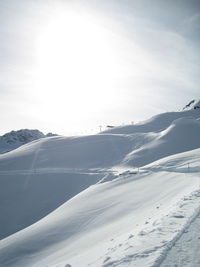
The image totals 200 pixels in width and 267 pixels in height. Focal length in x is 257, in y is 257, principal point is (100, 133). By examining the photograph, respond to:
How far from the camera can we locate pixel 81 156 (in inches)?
2219

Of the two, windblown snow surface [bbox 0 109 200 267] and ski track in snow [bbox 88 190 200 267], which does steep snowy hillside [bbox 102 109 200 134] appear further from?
ski track in snow [bbox 88 190 200 267]

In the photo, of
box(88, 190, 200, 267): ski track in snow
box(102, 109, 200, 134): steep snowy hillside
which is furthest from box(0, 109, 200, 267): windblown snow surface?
box(102, 109, 200, 134): steep snowy hillside

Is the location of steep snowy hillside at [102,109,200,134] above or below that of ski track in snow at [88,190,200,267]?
above

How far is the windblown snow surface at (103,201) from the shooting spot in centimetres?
834

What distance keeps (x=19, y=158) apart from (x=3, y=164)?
3958 millimetres

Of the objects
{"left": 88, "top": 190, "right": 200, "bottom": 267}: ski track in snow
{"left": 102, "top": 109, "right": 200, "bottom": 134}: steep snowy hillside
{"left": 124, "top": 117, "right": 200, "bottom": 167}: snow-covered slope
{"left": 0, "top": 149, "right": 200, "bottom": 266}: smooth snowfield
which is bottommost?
{"left": 0, "top": 149, "right": 200, "bottom": 266}: smooth snowfield

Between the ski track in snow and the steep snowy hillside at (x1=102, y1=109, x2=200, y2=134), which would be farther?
the steep snowy hillside at (x1=102, y1=109, x2=200, y2=134)

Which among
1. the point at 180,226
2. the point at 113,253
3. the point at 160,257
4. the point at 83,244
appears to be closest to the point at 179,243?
the point at 160,257

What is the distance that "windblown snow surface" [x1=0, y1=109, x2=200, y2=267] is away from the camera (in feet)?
27.4

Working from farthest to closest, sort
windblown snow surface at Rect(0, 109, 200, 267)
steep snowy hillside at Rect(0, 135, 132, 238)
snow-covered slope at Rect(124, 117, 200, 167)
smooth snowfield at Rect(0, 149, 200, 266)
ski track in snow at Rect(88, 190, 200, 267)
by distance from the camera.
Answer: snow-covered slope at Rect(124, 117, 200, 167)
steep snowy hillside at Rect(0, 135, 132, 238)
windblown snow surface at Rect(0, 109, 200, 267)
smooth snowfield at Rect(0, 149, 200, 266)
ski track in snow at Rect(88, 190, 200, 267)

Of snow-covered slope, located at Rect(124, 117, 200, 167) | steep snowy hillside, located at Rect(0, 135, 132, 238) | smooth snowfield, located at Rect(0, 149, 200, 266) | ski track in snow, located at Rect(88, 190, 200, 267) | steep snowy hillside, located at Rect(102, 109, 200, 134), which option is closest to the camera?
ski track in snow, located at Rect(88, 190, 200, 267)

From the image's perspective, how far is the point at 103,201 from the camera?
21188 millimetres

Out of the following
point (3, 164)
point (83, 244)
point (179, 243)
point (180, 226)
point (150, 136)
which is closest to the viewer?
point (179, 243)

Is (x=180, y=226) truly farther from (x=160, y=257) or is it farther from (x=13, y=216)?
(x=13, y=216)
